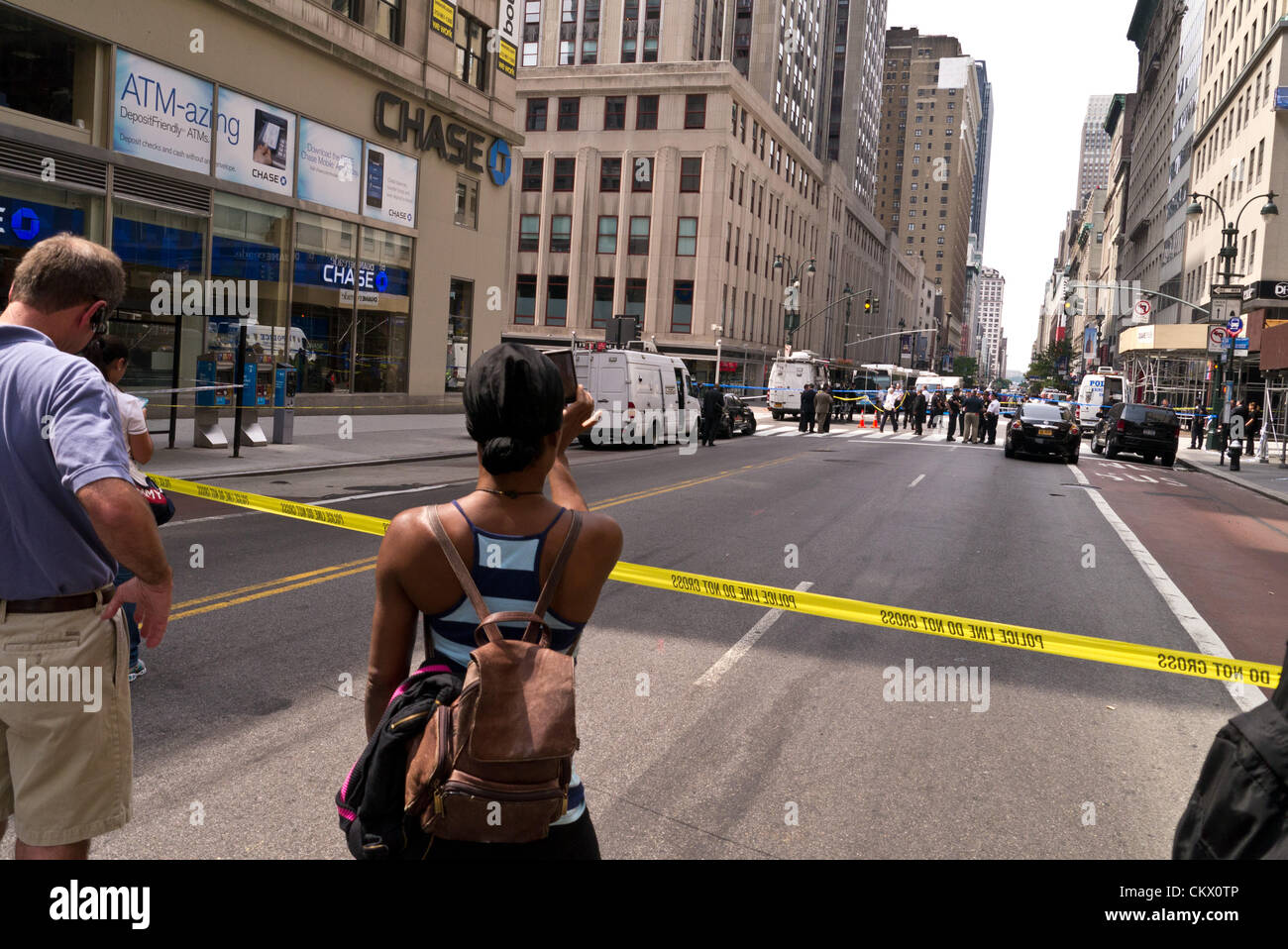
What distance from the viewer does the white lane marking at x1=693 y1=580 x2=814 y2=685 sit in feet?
20.7

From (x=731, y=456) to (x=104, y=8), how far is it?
1590 cm

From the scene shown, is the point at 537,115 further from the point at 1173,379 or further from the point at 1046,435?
the point at 1046,435

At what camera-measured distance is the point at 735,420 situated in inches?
1352

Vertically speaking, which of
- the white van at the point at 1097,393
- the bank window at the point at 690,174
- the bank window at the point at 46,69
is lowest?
the white van at the point at 1097,393

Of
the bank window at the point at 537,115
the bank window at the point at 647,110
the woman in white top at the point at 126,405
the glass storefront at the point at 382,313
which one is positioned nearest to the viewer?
the woman in white top at the point at 126,405

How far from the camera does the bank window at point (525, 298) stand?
2640 inches

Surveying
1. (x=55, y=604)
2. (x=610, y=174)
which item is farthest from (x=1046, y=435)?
(x=610, y=174)

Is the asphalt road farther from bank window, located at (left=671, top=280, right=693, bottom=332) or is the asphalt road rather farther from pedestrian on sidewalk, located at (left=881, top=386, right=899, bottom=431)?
bank window, located at (left=671, top=280, right=693, bottom=332)

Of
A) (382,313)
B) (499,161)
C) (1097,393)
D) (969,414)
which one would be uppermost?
(499,161)

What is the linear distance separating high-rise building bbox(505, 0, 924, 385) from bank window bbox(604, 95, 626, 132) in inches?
2.5

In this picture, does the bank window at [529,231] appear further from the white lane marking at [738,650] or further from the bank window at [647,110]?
the white lane marking at [738,650]

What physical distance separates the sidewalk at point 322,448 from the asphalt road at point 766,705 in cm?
380

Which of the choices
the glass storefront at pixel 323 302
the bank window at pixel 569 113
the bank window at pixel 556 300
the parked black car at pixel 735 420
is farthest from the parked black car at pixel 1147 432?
the bank window at pixel 569 113

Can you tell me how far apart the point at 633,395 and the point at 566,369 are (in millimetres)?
23551
